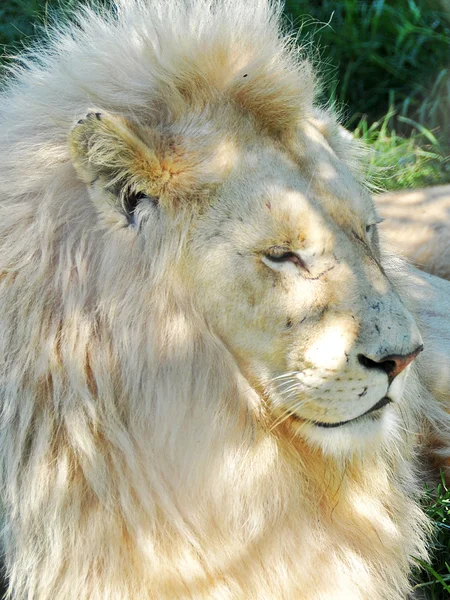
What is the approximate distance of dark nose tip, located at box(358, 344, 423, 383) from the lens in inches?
85.3

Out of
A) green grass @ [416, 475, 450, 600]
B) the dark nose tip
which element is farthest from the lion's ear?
green grass @ [416, 475, 450, 600]

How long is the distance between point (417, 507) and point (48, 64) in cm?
174

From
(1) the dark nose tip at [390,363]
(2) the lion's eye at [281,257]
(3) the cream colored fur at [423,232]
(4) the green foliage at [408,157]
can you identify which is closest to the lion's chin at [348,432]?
(1) the dark nose tip at [390,363]

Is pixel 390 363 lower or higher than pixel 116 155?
lower

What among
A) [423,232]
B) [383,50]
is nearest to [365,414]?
[423,232]

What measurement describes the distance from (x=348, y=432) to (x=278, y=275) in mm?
440

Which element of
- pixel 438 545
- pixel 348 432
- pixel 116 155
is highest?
pixel 116 155

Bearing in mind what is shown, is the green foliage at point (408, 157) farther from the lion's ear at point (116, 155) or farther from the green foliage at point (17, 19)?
the lion's ear at point (116, 155)

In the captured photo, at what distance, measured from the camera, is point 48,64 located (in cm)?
264

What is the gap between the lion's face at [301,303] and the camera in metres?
2.19

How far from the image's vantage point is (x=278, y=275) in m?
2.25

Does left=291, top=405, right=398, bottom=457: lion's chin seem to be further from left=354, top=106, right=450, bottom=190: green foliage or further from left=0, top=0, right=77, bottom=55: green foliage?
left=0, top=0, right=77, bottom=55: green foliage

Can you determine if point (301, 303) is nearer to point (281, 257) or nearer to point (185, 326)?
point (281, 257)

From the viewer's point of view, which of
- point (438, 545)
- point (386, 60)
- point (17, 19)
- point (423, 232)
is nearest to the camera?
point (438, 545)
